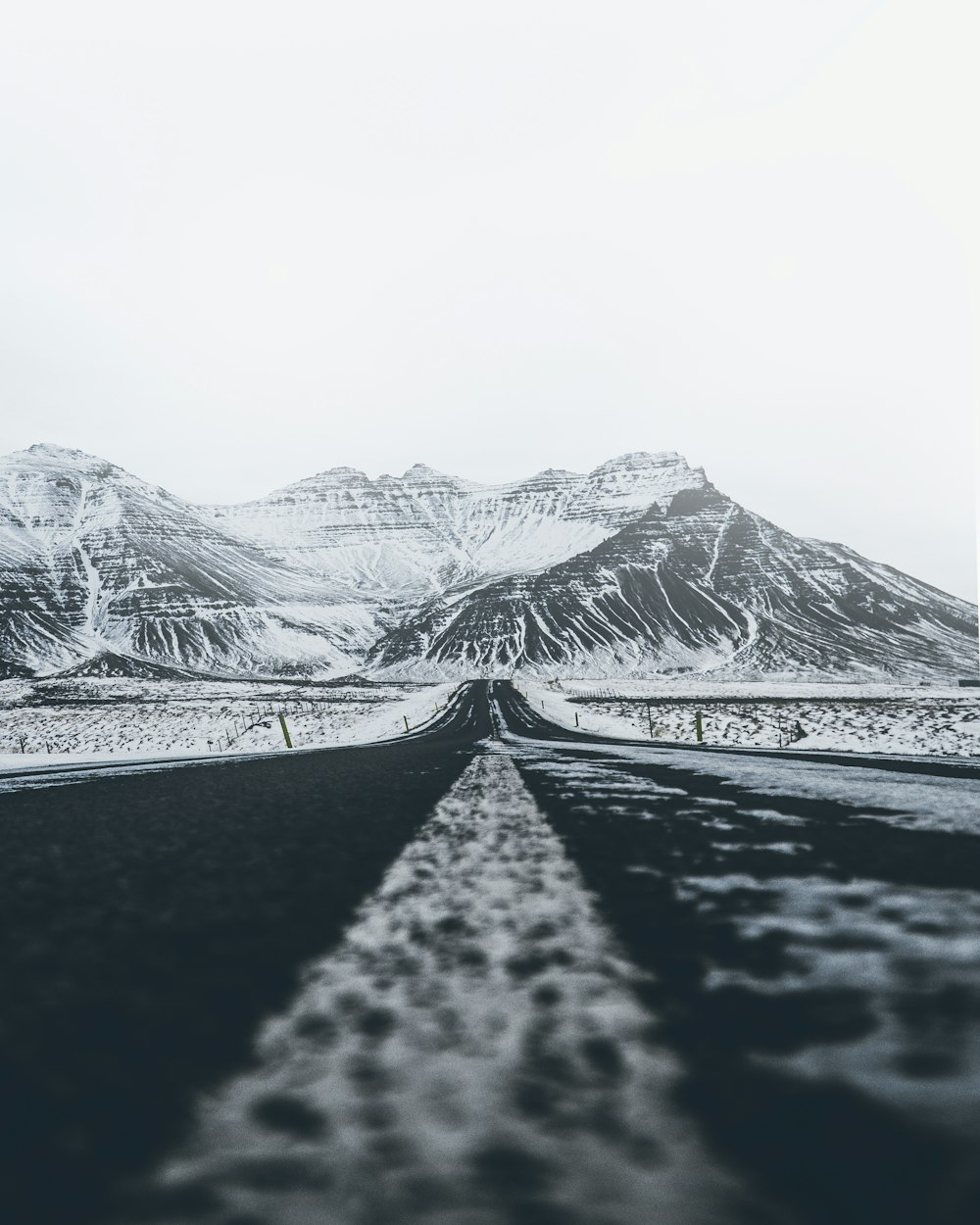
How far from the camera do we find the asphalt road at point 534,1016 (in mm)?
1526

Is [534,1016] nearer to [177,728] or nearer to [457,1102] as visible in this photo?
[457,1102]

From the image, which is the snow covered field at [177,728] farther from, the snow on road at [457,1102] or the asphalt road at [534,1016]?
the snow on road at [457,1102]

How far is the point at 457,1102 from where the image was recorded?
1.87 meters

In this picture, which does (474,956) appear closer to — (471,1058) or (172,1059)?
(471,1058)

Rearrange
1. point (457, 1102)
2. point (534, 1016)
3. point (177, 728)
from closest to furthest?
1. point (457, 1102)
2. point (534, 1016)
3. point (177, 728)

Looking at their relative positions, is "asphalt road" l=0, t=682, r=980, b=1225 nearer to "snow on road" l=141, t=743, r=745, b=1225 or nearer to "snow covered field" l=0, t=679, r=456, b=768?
"snow on road" l=141, t=743, r=745, b=1225

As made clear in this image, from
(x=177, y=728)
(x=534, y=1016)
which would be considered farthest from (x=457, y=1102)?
(x=177, y=728)

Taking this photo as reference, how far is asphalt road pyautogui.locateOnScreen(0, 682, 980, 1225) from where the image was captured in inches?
60.1

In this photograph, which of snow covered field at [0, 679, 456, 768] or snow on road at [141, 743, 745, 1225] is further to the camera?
snow covered field at [0, 679, 456, 768]

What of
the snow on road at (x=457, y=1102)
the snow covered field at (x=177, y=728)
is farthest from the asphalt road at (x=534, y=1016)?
the snow covered field at (x=177, y=728)

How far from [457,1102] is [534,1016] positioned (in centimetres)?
56

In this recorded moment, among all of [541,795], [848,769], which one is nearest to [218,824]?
[541,795]

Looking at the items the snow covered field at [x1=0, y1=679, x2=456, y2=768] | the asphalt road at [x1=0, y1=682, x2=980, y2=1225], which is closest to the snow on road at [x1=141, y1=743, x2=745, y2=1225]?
the asphalt road at [x1=0, y1=682, x2=980, y2=1225]

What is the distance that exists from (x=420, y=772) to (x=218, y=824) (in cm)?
480
